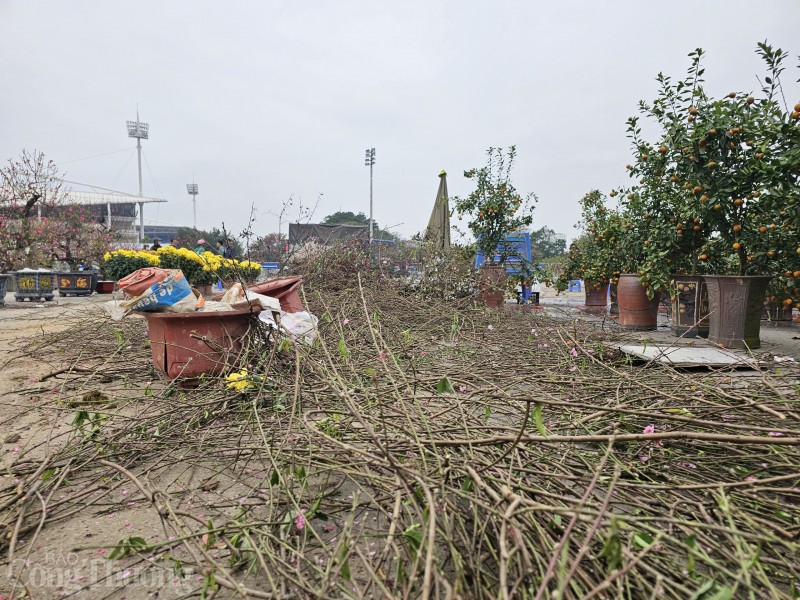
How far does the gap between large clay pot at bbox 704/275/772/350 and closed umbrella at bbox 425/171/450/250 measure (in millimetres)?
4483

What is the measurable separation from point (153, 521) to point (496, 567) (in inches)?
45.6

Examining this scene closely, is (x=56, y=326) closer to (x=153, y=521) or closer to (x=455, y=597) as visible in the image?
(x=153, y=521)

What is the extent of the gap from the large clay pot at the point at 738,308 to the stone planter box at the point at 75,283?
12.9m

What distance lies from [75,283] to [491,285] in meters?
10.4

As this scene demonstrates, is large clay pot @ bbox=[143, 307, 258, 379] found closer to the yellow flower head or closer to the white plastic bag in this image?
the white plastic bag

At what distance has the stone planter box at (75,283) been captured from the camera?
11.3 m

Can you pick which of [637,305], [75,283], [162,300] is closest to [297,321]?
[162,300]

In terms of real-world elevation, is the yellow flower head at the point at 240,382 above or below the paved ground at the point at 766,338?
above

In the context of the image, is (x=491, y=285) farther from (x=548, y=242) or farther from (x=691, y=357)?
(x=548, y=242)

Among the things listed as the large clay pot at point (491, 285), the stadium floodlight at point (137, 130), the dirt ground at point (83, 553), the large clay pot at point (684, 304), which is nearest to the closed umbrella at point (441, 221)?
the large clay pot at point (491, 285)

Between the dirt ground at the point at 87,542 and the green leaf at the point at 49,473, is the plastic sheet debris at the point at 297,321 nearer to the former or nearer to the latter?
the dirt ground at the point at 87,542

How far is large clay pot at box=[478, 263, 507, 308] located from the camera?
7.13 meters

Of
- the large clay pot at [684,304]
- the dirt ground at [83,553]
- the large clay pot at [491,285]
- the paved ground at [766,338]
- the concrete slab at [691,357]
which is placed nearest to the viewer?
the dirt ground at [83,553]

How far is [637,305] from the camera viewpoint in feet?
20.2
